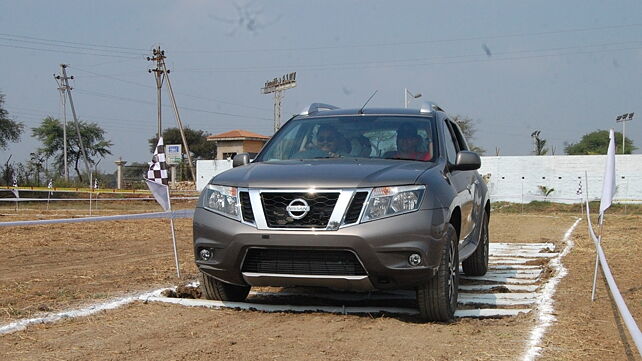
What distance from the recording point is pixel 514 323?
591 centimetres

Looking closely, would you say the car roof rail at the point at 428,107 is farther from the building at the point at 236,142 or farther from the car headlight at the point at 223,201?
the building at the point at 236,142

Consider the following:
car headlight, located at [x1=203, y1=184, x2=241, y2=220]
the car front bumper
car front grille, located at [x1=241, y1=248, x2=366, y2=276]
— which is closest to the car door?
the car front bumper

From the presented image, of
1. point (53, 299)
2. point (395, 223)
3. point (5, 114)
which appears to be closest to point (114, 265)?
point (53, 299)

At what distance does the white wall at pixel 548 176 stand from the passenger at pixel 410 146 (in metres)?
38.9

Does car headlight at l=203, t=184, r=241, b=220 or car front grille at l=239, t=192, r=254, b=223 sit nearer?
car front grille at l=239, t=192, r=254, b=223

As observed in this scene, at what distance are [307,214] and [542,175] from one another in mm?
42693

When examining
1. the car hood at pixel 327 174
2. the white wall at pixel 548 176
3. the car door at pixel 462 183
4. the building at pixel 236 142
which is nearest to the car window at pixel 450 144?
the car door at pixel 462 183

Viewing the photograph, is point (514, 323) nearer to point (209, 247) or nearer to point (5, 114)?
point (209, 247)

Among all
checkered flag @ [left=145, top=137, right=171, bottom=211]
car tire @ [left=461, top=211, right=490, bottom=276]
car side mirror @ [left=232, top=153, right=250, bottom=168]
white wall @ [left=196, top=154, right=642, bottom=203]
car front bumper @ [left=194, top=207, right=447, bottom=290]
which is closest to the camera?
car front bumper @ [left=194, top=207, right=447, bottom=290]

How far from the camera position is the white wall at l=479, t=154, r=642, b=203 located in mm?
45062

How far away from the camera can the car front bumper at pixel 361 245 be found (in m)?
5.52

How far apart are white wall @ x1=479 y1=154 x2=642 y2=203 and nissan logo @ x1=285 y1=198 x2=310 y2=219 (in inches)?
1596

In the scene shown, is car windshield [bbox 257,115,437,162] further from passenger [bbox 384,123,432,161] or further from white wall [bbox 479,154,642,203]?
white wall [bbox 479,154,642,203]

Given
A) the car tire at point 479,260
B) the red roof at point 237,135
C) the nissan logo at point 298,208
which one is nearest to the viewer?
the nissan logo at point 298,208
